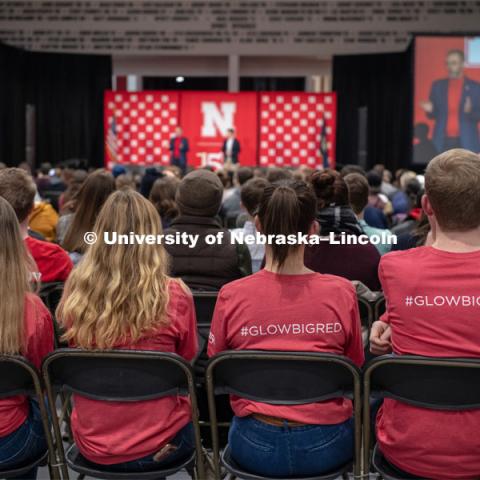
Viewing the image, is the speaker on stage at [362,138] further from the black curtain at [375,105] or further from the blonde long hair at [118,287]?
the blonde long hair at [118,287]

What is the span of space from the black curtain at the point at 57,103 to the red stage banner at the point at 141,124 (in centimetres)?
91

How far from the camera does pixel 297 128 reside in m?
Answer: 16.2

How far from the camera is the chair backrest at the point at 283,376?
198 cm

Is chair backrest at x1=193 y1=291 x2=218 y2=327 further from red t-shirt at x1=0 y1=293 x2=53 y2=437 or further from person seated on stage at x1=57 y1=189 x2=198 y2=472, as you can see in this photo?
red t-shirt at x1=0 y1=293 x2=53 y2=437

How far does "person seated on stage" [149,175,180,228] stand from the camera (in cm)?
479

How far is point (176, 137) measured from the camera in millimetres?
15922

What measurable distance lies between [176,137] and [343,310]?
1407cm

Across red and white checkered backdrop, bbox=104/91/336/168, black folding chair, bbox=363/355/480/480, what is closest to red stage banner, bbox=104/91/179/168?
red and white checkered backdrop, bbox=104/91/336/168

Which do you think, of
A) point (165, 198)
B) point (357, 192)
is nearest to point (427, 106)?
point (165, 198)

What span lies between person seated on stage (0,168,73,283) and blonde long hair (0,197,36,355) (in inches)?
35.8

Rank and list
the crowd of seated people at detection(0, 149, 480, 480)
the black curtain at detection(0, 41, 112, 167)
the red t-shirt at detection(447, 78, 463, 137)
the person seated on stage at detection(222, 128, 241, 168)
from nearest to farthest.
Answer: the crowd of seated people at detection(0, 149, 480, 480)
the red t-shirt at detection(447, 78, 463, 137)
the person seated on stage at detection(222, 128, 241, 168)
the black curtain at detection(0, 41, 112, 167)

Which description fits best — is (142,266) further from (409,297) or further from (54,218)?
(54,218)

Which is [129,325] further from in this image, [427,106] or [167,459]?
[427,106]

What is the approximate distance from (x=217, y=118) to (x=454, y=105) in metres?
5.11
